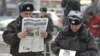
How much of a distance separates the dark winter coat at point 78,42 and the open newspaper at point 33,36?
0.26m

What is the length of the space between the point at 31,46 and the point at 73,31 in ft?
2.23

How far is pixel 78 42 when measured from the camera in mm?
4711

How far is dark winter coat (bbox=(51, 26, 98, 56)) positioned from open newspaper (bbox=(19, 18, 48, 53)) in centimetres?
26

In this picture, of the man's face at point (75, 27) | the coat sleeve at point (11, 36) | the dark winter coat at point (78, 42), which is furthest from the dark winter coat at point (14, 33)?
the man's face at point (75, 27)

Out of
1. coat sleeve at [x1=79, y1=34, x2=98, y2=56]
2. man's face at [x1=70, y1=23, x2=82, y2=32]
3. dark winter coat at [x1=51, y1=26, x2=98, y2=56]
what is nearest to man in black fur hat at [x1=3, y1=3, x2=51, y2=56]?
dark winter coat at [x1=51, y1=26, x2=98, y2=56]

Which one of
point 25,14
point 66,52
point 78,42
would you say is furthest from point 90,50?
point 25,14

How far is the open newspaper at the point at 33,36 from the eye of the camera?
15.6ft

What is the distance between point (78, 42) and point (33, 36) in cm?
68

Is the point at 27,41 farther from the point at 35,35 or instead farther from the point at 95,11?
the point at 95,11

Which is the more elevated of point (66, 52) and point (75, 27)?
point (75, 27)

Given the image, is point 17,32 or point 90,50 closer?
point 90,50

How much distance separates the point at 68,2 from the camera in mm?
8453

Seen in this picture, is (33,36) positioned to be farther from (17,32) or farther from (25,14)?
(25,14)

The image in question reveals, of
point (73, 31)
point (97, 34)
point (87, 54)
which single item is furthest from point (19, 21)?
point (97, 34)
